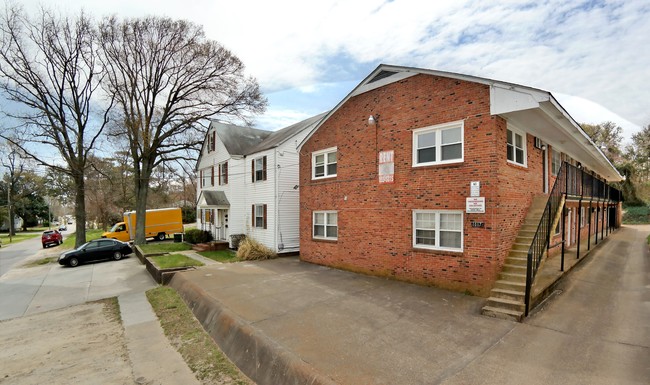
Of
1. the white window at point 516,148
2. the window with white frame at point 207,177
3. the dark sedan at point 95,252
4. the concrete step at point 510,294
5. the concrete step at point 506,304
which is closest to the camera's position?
the concrete step at point 506,304

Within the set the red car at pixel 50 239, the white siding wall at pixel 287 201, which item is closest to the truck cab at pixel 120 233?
the red car at pixel 50 239

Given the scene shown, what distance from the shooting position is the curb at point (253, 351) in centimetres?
469

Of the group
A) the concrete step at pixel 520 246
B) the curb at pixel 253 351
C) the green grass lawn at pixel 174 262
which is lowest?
the green grass lawn at pixel 174 262

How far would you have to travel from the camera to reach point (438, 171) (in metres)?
9.12

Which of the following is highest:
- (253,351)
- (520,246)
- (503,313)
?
(520,246)

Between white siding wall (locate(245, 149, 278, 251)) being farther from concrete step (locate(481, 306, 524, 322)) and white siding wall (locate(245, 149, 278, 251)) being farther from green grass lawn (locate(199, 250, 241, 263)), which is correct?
concrete step (locate(481, 306, 524, 322))

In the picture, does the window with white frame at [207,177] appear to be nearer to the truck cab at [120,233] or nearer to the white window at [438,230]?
the truck cab at [120,233]

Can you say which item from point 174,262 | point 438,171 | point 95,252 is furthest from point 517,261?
point 95,252

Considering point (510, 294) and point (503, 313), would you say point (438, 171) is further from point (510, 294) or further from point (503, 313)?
point (503, 313)

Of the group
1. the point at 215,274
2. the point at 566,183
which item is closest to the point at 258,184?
the point at 215,274

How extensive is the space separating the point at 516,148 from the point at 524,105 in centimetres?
213

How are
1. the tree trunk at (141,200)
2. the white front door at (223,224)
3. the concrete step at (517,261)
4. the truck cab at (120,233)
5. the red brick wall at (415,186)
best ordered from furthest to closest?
the truck cab at (120,233) → the tree trunk at (141,200) → the white front door at (223,224) → the red brick wall at (415,186) → the concrete step at (517,261)

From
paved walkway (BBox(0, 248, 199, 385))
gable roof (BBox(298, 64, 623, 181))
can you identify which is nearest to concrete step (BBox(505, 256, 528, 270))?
gable roof (BBox(298, 64, 623, 181))

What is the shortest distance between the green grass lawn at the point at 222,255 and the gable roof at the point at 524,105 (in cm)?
942
